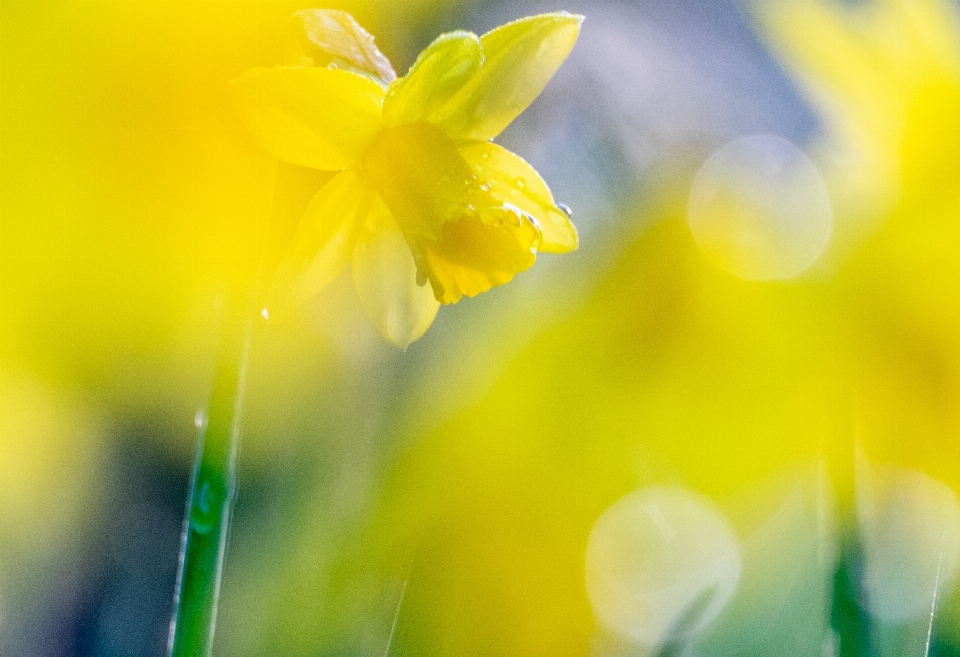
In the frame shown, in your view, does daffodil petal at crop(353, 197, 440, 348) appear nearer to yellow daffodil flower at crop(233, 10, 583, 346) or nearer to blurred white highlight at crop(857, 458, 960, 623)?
yellow daffodil flower at crop(233, 10, 583, 346)

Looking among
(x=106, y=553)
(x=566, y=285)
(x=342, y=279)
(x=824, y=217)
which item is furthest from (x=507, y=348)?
(x=106, y=553)

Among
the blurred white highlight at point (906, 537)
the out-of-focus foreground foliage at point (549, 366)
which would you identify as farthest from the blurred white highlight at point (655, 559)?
the blurred white highlight at point (906, 537)

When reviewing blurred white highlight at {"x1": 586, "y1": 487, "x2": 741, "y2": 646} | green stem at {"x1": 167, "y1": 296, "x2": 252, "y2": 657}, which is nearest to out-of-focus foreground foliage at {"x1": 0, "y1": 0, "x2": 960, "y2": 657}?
blurred white highlight at {"x1": 586, "y1": 487, "x2": 741, "y2": 646}

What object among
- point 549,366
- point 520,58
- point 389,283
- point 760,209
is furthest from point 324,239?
point 760,209

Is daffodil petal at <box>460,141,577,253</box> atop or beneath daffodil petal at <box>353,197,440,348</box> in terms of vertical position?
atop

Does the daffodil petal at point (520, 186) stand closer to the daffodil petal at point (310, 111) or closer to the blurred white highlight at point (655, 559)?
the daffodil petal at point (310, 111)

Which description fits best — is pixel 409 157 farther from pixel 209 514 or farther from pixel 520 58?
pixel 209 514

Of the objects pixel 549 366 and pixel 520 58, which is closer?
pixel 520 58

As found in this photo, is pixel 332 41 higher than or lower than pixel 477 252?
higher
